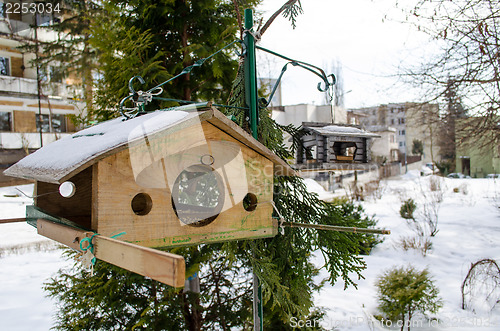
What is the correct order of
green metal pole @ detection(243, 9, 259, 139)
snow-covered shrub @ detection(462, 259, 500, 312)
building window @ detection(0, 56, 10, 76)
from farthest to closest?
building window @ detection(0, 56, 10, 76) → snow-covered shrub @ detection(462, 259, 500, 312) → green metal pole @ detection(243, 9, 259, 139)

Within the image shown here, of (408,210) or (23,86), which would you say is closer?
(408,210)

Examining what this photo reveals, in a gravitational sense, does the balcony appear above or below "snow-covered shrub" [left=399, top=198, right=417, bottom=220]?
above

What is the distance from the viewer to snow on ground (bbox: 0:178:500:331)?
5.98 metres

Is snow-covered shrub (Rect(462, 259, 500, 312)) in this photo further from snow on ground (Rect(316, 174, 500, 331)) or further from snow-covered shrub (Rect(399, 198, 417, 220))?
snow-covered shrub (Rect(399, 198, 417, 220))

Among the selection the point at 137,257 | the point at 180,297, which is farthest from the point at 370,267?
the point at 137,257

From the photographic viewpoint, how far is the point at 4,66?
48.5ft

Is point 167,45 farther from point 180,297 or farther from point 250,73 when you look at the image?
point 180,297

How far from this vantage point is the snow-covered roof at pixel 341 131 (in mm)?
2515

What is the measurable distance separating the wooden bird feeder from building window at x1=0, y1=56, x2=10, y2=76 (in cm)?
1619

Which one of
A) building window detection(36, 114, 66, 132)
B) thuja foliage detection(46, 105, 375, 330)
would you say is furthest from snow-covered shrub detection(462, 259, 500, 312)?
building window detection(36, 114, 66, 132)

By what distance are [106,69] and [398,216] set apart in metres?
10.5

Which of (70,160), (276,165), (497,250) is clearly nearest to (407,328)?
(497,250)

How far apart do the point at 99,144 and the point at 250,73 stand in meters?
0.99

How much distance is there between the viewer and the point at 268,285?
83.5 inches
